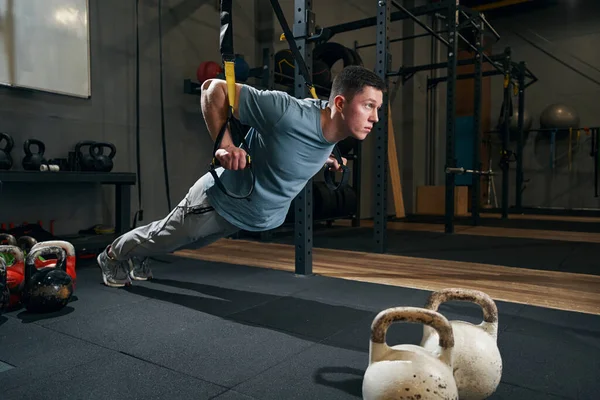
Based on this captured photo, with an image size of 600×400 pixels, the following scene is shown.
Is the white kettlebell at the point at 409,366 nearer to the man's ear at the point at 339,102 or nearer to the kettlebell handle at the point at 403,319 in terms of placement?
the kettlebell handle at the point at 403,319

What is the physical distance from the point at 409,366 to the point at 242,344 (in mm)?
849

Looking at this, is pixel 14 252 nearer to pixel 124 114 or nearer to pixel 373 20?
pixel 124 114

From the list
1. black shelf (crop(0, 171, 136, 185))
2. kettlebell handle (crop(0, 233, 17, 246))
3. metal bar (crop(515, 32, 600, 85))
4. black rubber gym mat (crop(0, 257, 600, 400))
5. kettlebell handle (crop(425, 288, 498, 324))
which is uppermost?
metal bar (crop(515, 32, 600, 85))

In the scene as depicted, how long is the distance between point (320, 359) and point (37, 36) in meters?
3.29

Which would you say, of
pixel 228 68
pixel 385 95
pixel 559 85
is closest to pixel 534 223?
pixel 385 95

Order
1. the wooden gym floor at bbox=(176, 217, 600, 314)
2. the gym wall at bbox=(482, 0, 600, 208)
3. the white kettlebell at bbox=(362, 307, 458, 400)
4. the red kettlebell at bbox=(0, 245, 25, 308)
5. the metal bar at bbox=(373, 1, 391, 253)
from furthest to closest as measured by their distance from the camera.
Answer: the gym wall at bbox=(482, 0, 600, 208), the metal bar at bbox=(373, 1, 391, 253), the wooden gym floor at bbox=(176, 217, 600, 314), the red kettlebell at bbox=(0, 245, 25, 308), the white kettlebell at bbox=(362, 307, 458, 400)

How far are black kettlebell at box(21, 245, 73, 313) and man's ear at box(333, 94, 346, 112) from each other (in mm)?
1404

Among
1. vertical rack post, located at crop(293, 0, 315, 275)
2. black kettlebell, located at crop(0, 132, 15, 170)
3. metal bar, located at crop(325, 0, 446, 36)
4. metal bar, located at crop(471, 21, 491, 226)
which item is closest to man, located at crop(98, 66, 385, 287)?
vertical rack post, located at crop(293, 0, 315, 275)

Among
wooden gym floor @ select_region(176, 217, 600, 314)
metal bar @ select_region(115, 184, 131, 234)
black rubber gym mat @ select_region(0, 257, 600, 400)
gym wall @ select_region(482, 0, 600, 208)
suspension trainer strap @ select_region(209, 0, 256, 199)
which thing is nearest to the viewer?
black rubber gym mat @ select_region(0, 257, 600, 400)

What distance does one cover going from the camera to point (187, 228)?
2.16 meters

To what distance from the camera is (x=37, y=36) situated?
349cm

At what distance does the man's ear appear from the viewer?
1.72m

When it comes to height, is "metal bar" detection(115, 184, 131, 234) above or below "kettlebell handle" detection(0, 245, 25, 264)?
above

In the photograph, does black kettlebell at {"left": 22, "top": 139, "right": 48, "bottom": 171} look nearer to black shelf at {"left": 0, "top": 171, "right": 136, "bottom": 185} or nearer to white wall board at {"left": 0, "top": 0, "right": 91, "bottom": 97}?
black shelf at {"left": 0, "top": 171, "right": 136, "bottom": 185}
